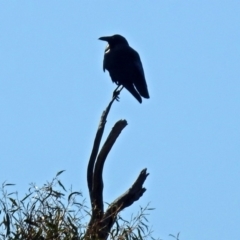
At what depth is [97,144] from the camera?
19.3ft

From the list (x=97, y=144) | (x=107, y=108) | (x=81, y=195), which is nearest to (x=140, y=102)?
(x=107, y=108)

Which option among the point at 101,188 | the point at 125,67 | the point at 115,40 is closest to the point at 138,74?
the point at 125,67

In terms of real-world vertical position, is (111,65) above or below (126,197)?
above

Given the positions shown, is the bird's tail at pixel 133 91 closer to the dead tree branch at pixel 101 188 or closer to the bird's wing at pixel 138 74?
the bird's wing at pixel 138 74

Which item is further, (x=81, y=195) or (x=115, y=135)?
(x=115, y=135)

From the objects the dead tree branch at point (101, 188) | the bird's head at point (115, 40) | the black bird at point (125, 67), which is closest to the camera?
the dead tree branch at point (101, 188)

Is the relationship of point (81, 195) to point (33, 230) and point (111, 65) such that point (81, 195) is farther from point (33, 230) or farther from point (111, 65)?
point (111, 65)

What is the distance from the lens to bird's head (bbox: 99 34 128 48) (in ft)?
29.6

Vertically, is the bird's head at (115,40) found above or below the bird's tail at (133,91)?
above

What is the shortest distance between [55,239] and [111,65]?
12.9ft

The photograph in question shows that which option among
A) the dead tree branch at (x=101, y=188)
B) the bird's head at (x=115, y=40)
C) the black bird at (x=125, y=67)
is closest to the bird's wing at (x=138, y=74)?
the black bird at (x=125, y=67)

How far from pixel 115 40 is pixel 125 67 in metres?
0.90

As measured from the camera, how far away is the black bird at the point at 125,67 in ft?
26.2

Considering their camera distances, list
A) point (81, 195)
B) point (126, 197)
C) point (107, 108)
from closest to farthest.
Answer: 1. point (81, 195)
2. point (126, 197)
3. point (107, 108)
